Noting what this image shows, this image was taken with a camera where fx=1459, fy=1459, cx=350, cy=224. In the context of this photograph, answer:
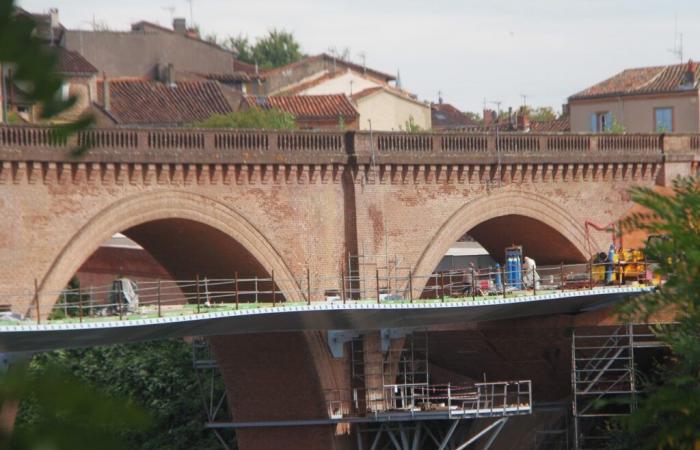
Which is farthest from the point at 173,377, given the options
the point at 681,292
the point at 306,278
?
the point at 681,292

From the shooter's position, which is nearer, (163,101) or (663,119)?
(663,119)

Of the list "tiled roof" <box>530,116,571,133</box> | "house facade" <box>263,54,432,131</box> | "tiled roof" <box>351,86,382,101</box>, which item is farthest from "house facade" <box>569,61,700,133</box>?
"tiled roof" <box>351,86,382,101</box>

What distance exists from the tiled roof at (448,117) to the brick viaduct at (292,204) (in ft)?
94.6

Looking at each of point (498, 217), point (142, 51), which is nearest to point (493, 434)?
point (498, 217)

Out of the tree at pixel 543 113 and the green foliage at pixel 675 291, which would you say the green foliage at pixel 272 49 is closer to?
the tree at pixel 543 113

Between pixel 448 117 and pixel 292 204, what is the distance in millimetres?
39349

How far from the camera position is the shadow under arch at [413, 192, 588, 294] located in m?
31.9

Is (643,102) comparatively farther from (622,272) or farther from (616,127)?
(622,272)

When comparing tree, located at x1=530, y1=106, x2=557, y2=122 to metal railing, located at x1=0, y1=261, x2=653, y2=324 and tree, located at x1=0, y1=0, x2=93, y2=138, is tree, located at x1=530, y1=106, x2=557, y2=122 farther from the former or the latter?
tree, located at x1=0, y1=0, x2=93, y2=138

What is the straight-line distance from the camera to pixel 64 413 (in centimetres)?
180

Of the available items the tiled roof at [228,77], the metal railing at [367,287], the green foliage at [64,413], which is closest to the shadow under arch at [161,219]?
the metal railing at [367,287]

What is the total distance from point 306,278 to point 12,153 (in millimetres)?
7020

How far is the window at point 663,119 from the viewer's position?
147 ft

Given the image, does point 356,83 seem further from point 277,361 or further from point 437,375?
point 277,361
